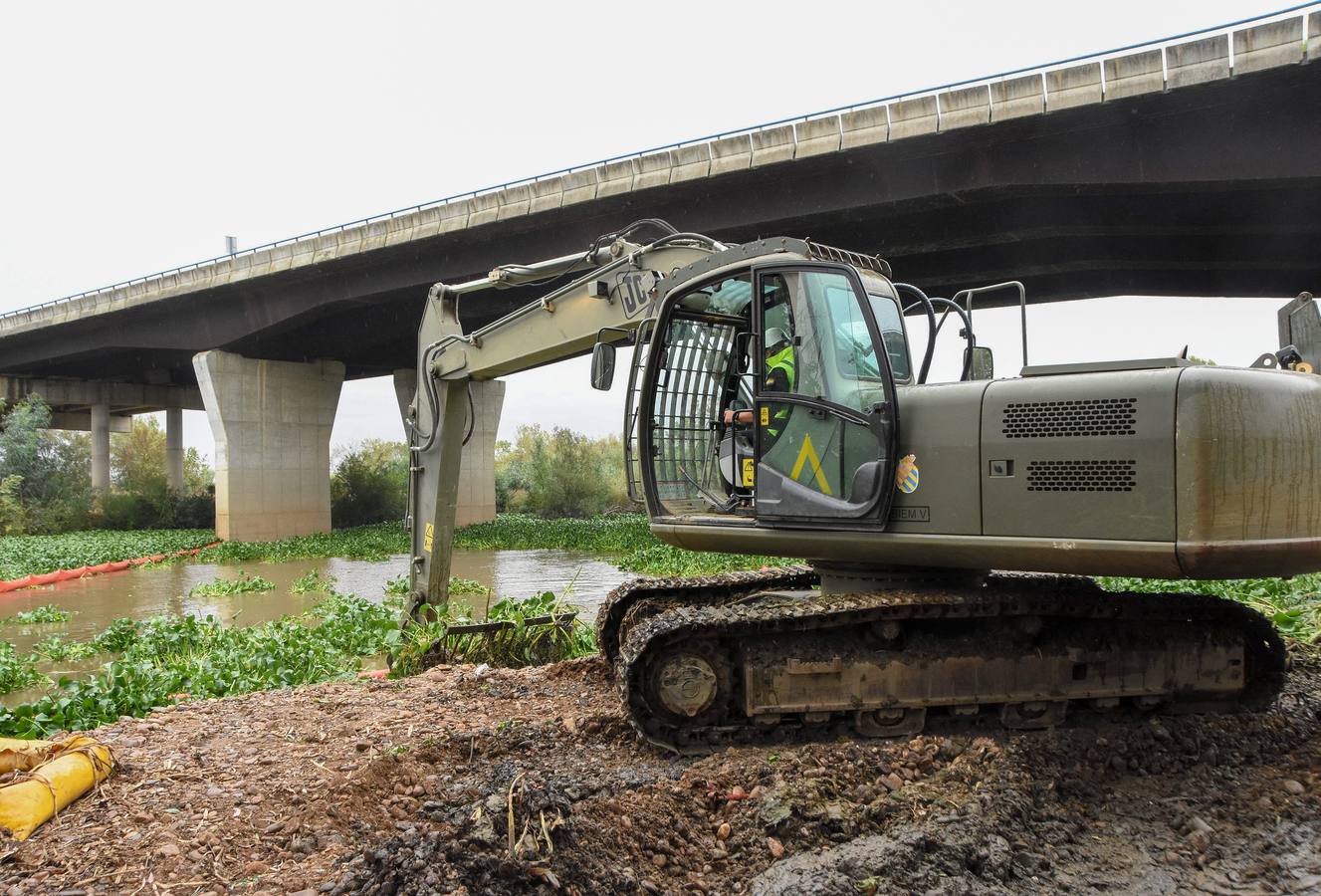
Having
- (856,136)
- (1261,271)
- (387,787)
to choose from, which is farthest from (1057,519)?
(1261,271)

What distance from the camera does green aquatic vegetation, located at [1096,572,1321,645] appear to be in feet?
26.5

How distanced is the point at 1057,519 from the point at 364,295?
23822 millimetres

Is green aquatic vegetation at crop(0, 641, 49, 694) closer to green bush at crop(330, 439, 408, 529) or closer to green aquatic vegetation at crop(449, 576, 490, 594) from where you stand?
green aquatic vegetation at crop(449, 576, 490, 594)

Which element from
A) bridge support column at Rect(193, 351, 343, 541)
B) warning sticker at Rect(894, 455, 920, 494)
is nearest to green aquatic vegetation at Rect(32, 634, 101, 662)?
warning sticker at Rect(894, 455, 920, 494)

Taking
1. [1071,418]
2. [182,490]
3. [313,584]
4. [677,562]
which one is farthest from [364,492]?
[1071,418]

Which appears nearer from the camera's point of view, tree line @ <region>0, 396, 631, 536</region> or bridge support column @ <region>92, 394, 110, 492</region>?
tree line @ <region>0, 396, 631, 536</region>

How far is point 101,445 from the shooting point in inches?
1799

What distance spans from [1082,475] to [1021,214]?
49.5 ft

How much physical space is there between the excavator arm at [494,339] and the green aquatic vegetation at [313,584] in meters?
8.63

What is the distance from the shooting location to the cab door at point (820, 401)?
5.36 meters

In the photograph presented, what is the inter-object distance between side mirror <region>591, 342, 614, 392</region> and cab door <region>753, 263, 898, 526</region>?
1.40 meters

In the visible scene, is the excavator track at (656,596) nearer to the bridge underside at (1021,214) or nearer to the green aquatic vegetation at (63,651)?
the green aquatic vegetation at (63,651)

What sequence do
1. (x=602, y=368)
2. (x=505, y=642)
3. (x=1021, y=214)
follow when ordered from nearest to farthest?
(x=602, y=368)
(x=505, y=642)
(x=1021, y=214)

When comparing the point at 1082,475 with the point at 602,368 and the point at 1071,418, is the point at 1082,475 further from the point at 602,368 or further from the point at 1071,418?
the point at 602,368
